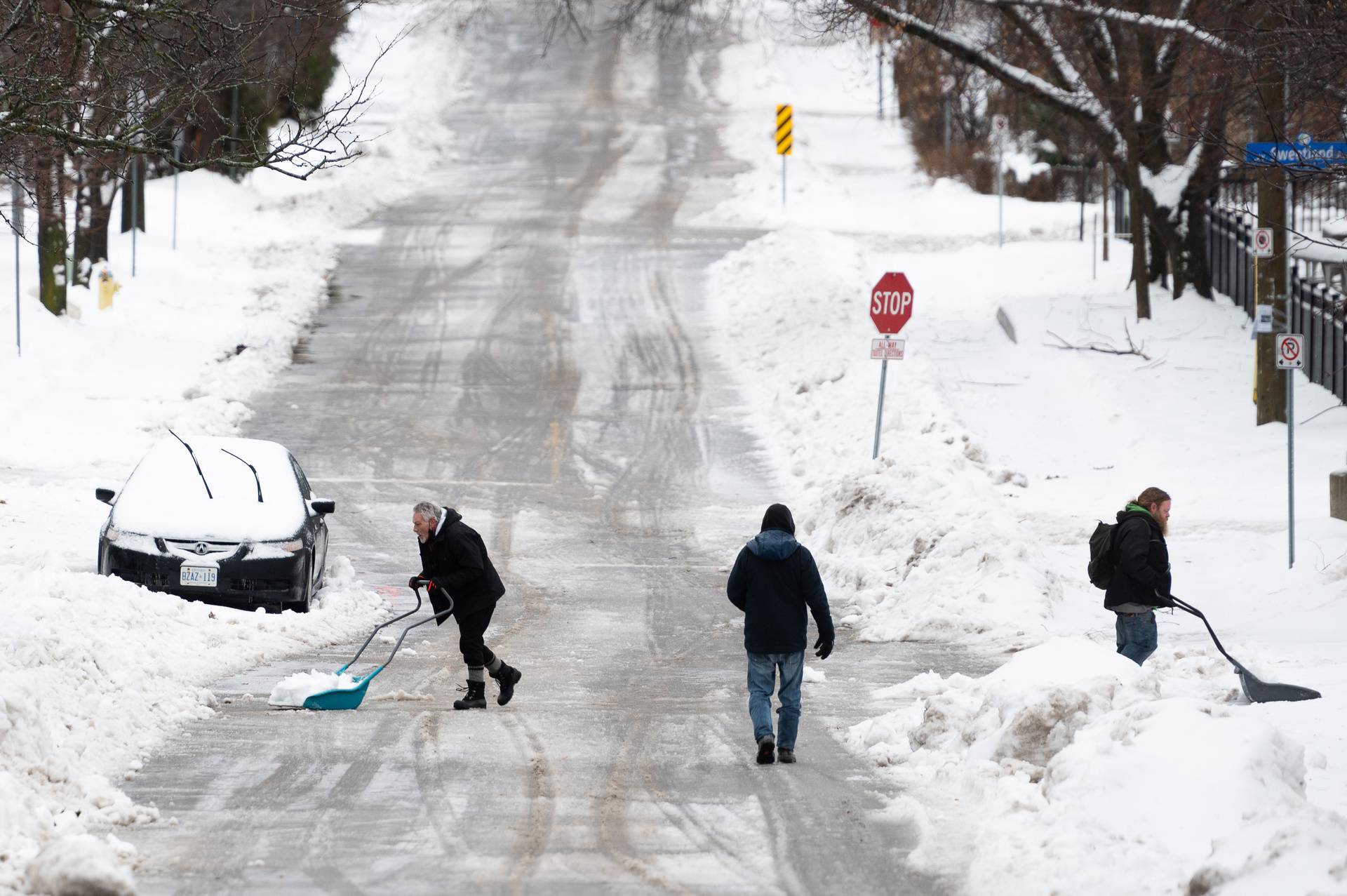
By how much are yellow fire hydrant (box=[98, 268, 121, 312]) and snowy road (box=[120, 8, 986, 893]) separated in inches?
143

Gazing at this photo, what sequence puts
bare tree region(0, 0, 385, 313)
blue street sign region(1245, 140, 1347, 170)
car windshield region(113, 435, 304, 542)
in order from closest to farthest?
bare tree region(0, 0, 385, 313) → blue street sign region(1245, 140, 1347, 170) → car windshield region(113, 435, 304, 542)

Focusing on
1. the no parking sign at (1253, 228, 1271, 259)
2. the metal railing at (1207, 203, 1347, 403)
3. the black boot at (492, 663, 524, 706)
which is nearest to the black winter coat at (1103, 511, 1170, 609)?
the black boot at (492, 663, 524, 706)

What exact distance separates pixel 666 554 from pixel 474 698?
7.01m

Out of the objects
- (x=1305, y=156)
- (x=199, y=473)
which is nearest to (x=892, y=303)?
(x=1305, y=156)

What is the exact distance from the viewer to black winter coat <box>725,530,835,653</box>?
9797 mm

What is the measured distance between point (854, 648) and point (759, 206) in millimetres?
29576

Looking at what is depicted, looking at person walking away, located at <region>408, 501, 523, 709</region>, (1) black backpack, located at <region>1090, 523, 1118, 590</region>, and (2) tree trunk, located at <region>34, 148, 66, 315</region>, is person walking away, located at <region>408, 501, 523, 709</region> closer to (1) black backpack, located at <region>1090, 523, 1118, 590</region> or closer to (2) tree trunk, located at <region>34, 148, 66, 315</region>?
(1) black backpack, located at <region>1090, 523, 1118, 590</region>

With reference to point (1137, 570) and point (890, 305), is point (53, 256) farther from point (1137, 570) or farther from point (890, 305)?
point (1137, 570)

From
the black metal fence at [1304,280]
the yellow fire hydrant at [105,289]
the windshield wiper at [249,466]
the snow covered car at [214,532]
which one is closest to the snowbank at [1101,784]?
the snow covered car at [214,532]

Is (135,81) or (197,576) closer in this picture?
(197,576)

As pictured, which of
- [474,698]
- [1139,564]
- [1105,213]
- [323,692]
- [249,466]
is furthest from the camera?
[1105,213]

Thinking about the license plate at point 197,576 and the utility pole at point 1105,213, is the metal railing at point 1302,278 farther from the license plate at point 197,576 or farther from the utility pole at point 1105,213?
the license plate at point 197,576

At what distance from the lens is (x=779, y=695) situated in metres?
9.64

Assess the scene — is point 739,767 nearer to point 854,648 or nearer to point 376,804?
point 376,804
